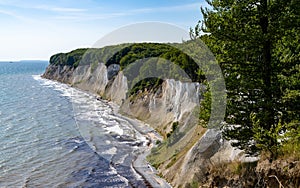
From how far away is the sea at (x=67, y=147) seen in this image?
27.3 m

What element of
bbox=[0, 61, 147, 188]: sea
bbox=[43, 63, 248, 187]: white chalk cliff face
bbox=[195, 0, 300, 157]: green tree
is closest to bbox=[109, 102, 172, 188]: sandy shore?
bbox=[0, 61, 147, 188]: sea

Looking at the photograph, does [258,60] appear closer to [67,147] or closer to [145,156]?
[145,156]

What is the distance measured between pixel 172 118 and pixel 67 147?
13135 mm

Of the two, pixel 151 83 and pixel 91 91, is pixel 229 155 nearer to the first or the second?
pixel 151 83

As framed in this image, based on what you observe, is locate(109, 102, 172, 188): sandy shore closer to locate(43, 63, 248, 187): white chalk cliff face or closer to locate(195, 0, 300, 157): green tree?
locate(43, 63, 248, 187): white chalk cliff face

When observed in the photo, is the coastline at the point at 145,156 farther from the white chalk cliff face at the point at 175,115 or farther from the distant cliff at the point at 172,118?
the white chalk cliff face at the point at 175,115

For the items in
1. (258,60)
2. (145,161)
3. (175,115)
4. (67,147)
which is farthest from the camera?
(175,115)

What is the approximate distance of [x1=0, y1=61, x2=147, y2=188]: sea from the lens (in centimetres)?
2728

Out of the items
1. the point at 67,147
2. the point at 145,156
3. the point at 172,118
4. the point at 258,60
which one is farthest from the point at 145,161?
the point at 258,60

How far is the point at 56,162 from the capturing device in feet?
105

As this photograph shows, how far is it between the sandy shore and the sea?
574 mm

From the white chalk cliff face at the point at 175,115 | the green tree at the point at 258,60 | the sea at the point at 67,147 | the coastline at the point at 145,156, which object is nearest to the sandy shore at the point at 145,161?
the coastline at the point at 145,156

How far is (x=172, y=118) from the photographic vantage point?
136 feet

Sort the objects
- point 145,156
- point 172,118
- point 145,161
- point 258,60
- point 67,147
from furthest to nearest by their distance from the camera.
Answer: point 172,118, point 67,147, point 145,156, point 145,161, point 258,60
